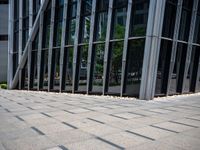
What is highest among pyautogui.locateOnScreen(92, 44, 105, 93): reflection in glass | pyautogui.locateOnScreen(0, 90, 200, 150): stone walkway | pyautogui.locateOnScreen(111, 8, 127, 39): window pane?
pyautogui.locateOnScreen(111, 8, 127, 39): window pane

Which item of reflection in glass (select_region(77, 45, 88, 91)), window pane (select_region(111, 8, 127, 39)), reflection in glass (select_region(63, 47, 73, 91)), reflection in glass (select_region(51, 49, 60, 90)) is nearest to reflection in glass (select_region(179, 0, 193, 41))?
window pane (select_region(111, 8, 127, 39))

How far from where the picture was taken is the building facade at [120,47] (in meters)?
12.2

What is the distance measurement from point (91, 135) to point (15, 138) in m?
1.70

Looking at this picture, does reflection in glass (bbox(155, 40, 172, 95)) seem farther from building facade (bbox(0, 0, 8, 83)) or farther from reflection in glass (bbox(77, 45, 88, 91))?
building facade (bbox(0, 0, 8, 83))

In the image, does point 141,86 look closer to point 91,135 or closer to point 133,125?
point 133,125

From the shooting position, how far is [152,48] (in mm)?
11633

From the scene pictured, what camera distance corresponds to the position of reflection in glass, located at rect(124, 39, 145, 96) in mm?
12734

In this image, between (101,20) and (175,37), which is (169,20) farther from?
(101,20)

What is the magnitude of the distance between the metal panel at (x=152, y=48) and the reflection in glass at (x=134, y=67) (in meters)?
0.82

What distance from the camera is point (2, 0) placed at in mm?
37906

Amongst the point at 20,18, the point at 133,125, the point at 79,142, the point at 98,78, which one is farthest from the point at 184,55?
the point at 20,18

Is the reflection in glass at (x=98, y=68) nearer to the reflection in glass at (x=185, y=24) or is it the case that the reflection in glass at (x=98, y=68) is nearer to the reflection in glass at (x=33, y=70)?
the reflection in glass at (x=185, y=24)

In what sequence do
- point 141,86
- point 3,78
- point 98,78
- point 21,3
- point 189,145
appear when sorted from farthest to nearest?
1. point 3,78
2. point 21,3
3. point 98,78
4. point 141,86
5. point 189,145

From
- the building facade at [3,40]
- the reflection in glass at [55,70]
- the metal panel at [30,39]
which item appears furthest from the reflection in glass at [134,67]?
the building facade at [3,40]
